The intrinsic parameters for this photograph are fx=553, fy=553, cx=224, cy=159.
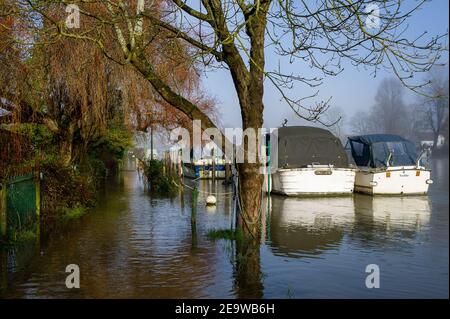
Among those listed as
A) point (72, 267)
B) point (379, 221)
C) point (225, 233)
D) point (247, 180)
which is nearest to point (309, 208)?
point (379, 221)

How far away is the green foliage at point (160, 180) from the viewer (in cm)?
2475

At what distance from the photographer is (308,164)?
23922mm

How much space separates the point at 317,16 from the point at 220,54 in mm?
1866

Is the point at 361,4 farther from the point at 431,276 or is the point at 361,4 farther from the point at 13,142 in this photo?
the point at 13,142

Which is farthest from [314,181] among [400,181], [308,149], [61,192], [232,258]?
[232,258]

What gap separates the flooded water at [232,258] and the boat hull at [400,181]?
6.87m

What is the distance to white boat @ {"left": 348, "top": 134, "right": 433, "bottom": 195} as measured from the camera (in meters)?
22.8

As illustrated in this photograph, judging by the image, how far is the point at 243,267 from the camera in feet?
29.0

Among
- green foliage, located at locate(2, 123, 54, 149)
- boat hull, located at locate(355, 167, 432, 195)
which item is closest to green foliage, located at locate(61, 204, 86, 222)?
green foliage, located at locate(2, 123, 54, 149)

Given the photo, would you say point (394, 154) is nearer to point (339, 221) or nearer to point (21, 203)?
point (339, 221)

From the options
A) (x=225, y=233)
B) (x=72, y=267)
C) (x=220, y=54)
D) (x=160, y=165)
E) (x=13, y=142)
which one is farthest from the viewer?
(x=160, y=165)

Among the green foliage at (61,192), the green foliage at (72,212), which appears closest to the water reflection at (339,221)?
the green foliage at (72,212)

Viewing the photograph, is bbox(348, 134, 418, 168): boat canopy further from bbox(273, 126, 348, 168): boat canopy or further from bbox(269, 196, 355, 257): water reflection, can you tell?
bbox(269, 196, 355, 257): water reflection
